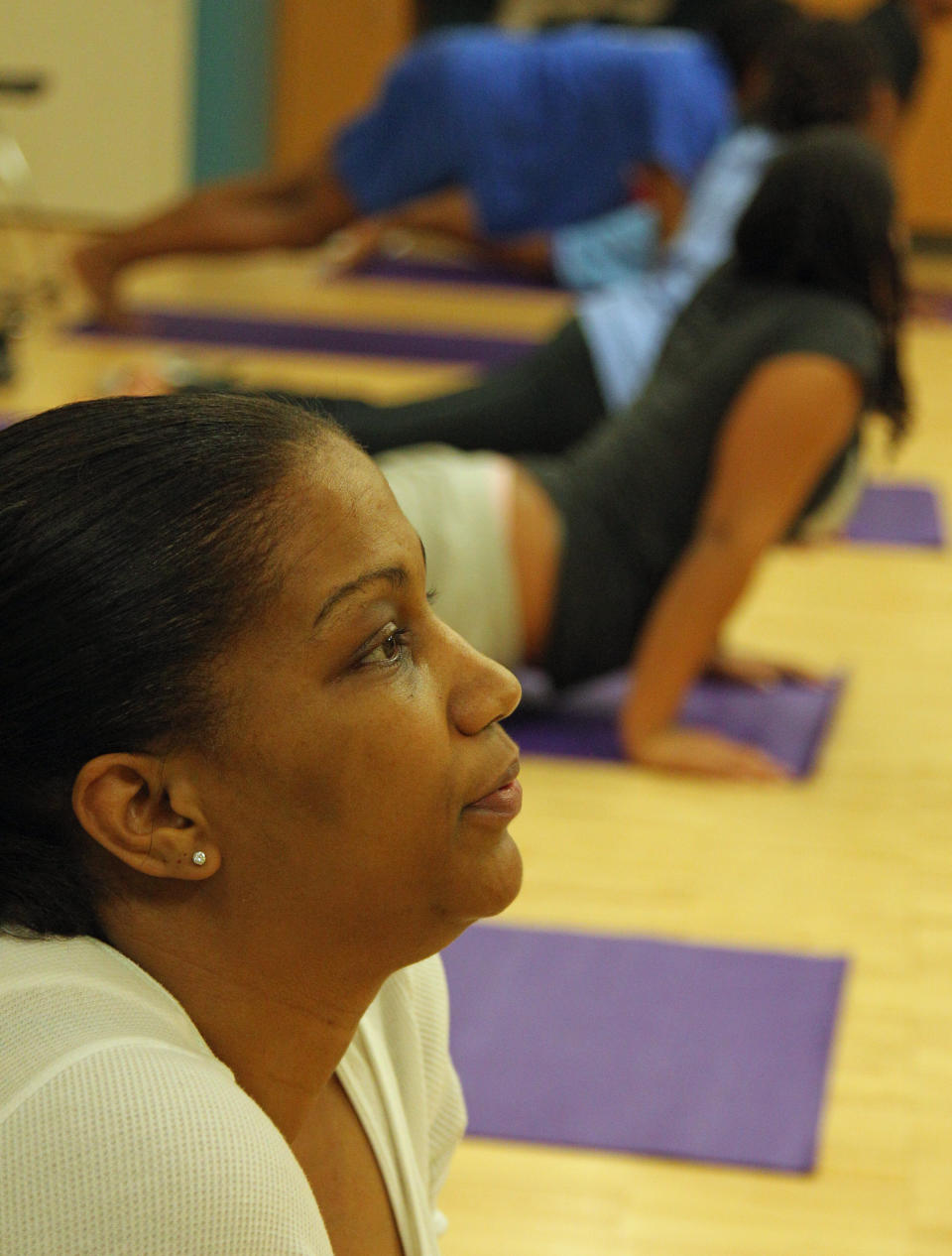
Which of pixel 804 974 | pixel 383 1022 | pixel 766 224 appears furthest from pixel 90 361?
pixel 383 1022

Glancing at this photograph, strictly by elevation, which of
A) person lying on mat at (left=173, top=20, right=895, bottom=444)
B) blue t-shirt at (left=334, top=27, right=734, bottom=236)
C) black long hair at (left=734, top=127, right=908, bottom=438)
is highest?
black long hair at (left=734, top=127, right=908, bottom=438)

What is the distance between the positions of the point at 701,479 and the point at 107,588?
194 cm

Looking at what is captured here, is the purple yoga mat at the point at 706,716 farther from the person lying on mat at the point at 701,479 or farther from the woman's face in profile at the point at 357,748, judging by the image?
the woman's face in profile at the point at 357,748

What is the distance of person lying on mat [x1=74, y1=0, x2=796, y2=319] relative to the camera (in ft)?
16.6

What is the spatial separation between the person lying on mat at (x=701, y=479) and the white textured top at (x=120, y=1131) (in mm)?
1723

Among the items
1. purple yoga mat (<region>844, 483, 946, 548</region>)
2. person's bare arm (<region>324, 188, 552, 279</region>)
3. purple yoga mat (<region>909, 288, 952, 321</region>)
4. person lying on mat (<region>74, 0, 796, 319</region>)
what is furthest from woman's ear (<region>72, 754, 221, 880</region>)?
purple yoga mat (<region>909, 288, 952, 321</region>)

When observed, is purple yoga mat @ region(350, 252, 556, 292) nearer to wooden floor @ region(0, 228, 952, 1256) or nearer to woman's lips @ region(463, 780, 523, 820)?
wooden floor @ region(0, 228, 952, 1256)

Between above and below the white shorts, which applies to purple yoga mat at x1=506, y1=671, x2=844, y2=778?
below

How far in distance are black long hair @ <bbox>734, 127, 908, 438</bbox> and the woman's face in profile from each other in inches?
72.2

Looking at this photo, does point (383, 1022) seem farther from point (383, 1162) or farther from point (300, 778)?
point (300, 778)

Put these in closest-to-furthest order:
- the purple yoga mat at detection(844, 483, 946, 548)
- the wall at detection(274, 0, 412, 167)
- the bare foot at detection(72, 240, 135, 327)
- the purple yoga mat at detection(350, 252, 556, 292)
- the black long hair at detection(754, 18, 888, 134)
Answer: the black long hair at detection(754, 18, 888, 134), the purple yoga mat at detection(844, 483, 946, 548), the bare foot at detection(72, 240, 135, 327), the purple yoga mat at detection(350, 252, 556, 292), the wall at detection(274, 0, 412, 167)

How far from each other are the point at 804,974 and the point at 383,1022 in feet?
3.71

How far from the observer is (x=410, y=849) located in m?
0.74

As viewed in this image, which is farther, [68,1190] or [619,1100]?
[619,1100]
